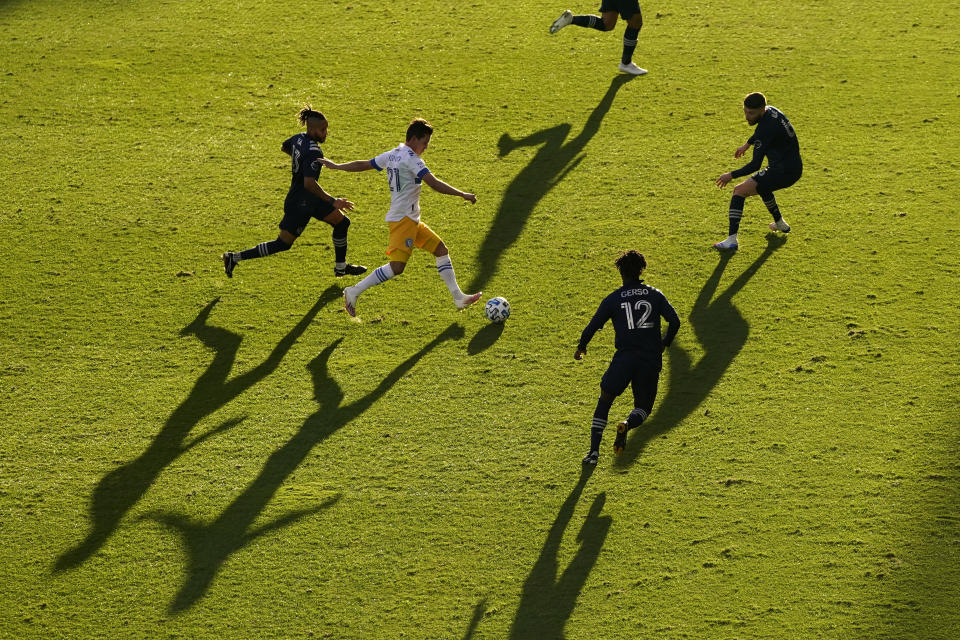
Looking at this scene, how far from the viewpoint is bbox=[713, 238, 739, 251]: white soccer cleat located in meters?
11.1

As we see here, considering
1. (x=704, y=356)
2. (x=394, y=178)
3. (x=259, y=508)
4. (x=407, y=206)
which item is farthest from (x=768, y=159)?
(x=259, y=508)

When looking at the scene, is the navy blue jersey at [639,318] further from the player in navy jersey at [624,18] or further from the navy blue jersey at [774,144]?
the player in navy jersey at [624,18]

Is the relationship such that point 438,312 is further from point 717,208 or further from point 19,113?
point 19,113

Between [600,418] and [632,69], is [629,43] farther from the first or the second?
[600,418]

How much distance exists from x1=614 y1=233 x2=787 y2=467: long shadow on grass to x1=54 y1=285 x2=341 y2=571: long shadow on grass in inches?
150

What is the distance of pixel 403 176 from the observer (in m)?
9.75

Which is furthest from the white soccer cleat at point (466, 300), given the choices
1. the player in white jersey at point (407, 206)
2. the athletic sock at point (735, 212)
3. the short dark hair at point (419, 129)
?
the athletic sock at point (735, 212)

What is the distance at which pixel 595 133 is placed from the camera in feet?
43.9

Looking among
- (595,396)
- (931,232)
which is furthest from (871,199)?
(595,396)

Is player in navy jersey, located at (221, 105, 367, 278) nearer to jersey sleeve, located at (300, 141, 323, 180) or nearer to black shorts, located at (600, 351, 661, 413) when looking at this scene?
jersey sleeve, located at (300, 141, 323, 180)

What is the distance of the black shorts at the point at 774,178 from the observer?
10836mm

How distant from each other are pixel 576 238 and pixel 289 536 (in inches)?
206

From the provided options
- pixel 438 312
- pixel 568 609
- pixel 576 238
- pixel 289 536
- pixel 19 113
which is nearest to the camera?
pixel 568 609

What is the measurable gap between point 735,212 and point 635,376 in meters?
3.62
